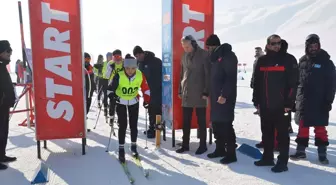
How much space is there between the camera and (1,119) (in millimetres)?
4422

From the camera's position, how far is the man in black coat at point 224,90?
421cm

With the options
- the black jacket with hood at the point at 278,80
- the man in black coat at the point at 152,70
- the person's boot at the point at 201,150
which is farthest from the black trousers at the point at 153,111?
the black jacket with hood at the point at 278,80

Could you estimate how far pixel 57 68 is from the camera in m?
4.46

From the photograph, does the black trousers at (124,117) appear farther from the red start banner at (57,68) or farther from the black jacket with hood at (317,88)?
the black jacket with hood at (317,88)

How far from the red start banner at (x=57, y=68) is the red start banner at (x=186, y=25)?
5.26 feet

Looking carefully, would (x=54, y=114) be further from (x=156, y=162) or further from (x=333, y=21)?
(x=333, y=21)

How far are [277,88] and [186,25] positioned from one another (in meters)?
2.03

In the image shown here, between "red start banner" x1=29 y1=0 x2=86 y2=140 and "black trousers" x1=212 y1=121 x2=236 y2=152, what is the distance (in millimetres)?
2146

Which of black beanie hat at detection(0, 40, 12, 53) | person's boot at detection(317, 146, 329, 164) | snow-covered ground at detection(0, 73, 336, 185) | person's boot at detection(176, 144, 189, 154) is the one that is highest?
black beanie hat at detection(0, 40, 12, 53)

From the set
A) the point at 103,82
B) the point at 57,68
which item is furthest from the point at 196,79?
the point at 103,82

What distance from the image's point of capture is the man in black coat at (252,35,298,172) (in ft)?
12.6

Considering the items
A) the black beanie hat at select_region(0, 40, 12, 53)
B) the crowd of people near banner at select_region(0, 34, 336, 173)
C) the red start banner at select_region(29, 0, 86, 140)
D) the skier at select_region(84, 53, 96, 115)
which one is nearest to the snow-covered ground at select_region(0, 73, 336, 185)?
the crowd of people near banner at select_region(0, 34, 336, 173)

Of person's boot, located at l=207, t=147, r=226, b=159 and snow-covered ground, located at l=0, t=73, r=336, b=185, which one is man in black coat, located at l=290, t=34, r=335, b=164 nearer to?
snow-covered ground, located at l=0, t=73, r=336, b=185

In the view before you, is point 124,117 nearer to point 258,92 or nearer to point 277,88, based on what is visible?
point 258,92
